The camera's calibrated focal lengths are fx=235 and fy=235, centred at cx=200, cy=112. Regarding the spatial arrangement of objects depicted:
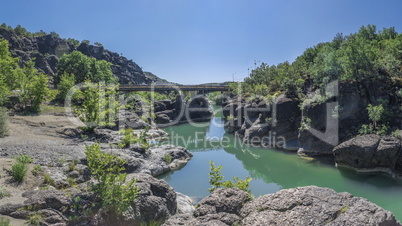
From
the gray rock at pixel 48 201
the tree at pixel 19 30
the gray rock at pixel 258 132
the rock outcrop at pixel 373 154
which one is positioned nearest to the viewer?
the gray rock at pixel 48 201

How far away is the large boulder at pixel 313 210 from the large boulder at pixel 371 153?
14.4 metres

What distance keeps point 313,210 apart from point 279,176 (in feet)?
47.4

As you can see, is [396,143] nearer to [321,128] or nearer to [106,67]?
[321,128]

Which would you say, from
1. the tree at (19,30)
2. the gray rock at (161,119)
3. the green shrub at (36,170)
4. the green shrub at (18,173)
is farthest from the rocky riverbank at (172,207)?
the tree at (19,30)

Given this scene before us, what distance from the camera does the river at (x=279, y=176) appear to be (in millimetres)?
14852

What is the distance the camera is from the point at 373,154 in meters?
17.5

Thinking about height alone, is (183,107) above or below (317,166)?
above

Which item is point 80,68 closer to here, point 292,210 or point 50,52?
point 50,52

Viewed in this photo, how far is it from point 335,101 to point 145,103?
4281cm

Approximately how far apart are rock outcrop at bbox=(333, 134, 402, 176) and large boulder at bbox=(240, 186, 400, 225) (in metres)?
14.5

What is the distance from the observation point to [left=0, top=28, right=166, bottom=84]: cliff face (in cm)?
7819

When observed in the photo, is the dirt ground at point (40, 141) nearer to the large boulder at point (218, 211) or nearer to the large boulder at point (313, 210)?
the large boulder at point (218, 211)

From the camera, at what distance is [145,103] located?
56812 mm

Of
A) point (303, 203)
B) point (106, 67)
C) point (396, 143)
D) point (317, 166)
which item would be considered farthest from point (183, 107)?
point (303, 203)
